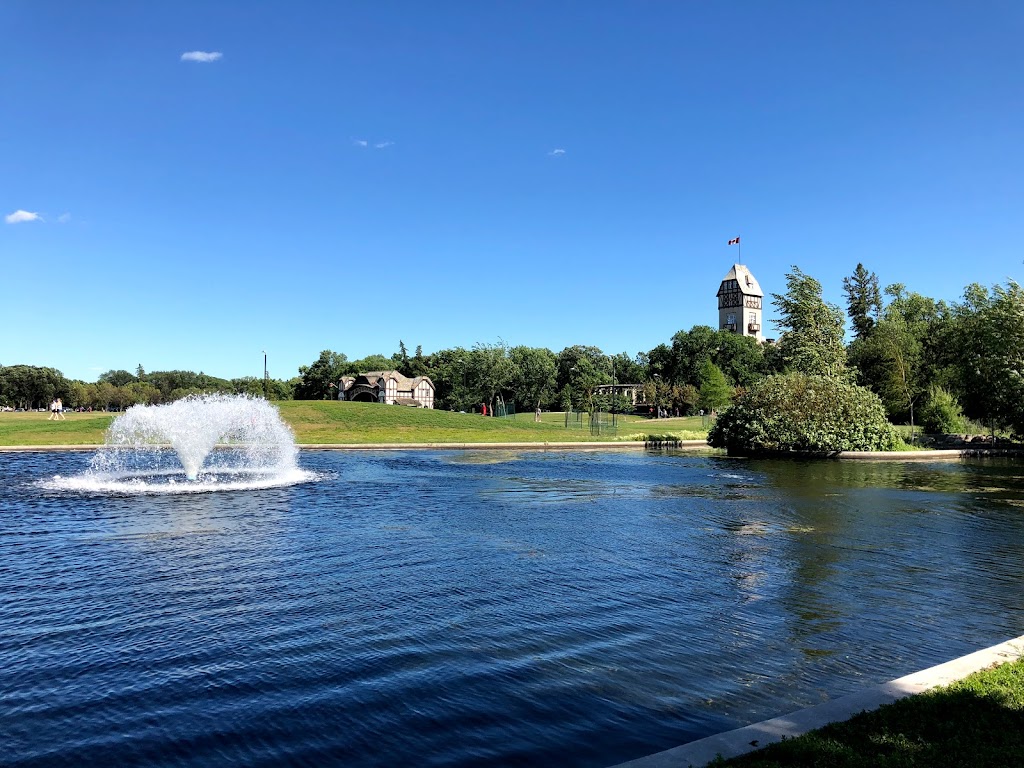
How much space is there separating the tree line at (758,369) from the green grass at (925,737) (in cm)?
4326

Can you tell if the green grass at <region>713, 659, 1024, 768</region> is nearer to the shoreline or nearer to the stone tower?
the shoreline

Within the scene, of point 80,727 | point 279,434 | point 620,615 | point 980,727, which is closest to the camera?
point 980,727

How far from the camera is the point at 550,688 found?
722cm

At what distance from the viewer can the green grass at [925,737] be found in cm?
491

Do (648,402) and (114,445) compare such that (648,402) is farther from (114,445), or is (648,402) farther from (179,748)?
(179,748)

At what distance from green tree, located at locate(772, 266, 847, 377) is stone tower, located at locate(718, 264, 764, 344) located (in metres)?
115

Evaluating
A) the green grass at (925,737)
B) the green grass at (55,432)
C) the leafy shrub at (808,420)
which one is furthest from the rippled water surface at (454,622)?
the green grass at (55,432)

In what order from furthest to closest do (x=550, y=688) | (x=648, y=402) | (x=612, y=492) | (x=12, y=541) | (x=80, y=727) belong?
1. (x=648, y=402)
2. (x=612, y=492)
3. (x=12, y=541)
4. (x=550, y=688)
5. (x=80, y=727)

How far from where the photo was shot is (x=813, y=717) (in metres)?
5.74

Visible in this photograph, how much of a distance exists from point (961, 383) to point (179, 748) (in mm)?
66788

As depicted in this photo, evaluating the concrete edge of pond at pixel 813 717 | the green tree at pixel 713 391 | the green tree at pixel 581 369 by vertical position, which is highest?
the green tree at pixel 581 369

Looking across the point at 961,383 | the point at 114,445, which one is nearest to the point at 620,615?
the point at 114,445

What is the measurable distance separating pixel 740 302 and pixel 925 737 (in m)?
184

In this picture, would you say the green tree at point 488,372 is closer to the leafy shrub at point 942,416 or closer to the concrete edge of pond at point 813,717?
the leafy shrub at point 942,416
